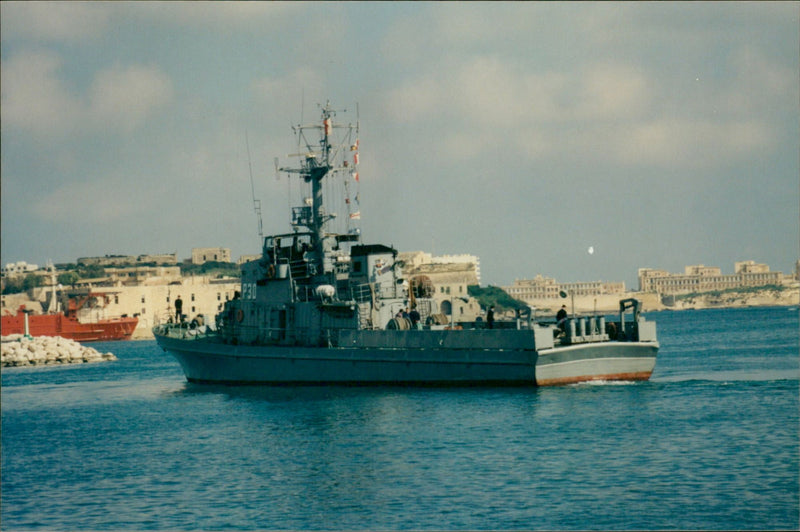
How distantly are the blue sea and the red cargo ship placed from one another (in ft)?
250

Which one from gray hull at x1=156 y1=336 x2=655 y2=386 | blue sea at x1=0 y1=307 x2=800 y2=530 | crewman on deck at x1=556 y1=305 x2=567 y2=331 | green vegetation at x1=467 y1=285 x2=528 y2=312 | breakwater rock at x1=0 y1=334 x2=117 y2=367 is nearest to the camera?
blue sea at x1=0 y1=307 x2=800 y2=530

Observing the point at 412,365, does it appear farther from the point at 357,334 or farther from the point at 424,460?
the point at 424,460

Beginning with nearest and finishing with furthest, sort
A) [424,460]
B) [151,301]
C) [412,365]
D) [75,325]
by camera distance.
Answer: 1. [424,460]
2. [412,365]
3. [75,325]
4. [151,301]

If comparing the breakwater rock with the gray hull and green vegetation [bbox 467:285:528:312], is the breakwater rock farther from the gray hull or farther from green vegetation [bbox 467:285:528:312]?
green vegetation [bbox 467:285:528:312]

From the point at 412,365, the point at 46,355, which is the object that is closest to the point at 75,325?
the point at 46,355

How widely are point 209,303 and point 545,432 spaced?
A: 4436 inches

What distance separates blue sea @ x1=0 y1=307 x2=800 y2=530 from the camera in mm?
17938

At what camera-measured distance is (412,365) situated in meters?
34.8

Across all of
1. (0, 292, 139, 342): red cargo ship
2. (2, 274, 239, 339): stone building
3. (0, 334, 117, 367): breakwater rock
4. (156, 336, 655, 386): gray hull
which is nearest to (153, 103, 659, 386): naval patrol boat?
(156, 336, 655, 386): gray hull

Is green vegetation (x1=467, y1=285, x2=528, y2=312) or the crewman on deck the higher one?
green vegetation (x1=467, y1=285, x2=528, y2=312)

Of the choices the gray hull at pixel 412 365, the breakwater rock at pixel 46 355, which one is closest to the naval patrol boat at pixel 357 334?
the gray hull at pixel 412 365

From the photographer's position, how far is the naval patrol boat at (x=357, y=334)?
108 ft

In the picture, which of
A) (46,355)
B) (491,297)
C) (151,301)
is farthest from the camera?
(491,297)

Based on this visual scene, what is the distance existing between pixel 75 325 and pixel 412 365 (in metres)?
86.1
